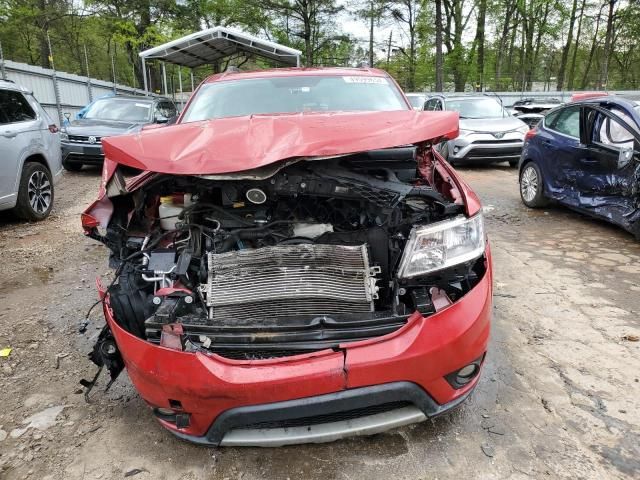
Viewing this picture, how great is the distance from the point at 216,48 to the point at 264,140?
10.5 m

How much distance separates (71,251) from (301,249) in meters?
3.81

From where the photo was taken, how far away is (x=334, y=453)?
2.10m

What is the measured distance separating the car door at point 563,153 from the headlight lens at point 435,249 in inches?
170

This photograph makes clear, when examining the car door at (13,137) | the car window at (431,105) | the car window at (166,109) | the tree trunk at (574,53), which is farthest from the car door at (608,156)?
the tree trunk at (574,53)

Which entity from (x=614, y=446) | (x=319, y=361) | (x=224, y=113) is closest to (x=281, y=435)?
(x=319, y=361)

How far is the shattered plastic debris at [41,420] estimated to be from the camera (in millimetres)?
2291

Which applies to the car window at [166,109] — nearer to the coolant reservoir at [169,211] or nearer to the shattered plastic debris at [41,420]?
the coolant reservoir at [169,211]

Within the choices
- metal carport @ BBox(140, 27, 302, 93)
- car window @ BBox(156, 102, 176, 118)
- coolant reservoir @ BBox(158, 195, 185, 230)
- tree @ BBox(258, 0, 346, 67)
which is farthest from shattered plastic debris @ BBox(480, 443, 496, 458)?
tree @ BBox(258, 0, 346, 67)

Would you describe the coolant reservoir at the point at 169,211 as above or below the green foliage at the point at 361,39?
below

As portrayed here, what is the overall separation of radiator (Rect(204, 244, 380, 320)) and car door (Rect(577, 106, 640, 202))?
3.97m

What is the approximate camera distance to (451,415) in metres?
2.33

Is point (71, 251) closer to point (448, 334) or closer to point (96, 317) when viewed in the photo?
point (96, 317)

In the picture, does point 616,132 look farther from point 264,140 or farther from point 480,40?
point 480,40

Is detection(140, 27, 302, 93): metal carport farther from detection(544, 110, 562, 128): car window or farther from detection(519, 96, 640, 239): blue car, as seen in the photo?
detection(519, 96, 640, 239): blue car
